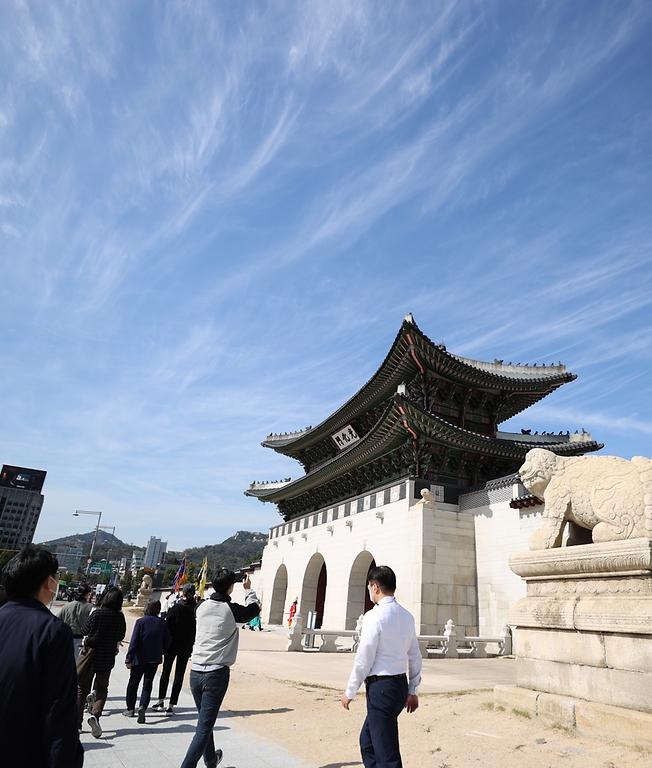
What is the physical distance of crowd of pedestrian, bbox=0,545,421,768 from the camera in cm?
195

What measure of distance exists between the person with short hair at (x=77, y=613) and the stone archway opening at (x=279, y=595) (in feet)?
75.6

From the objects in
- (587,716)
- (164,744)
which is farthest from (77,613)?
(587,716)

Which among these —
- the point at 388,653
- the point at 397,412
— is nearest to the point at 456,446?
the point at 397,412

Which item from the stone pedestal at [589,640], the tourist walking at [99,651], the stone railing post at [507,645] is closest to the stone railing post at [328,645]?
the stone railing post at [507,645]

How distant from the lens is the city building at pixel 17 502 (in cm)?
9694

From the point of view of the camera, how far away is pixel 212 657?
4.00m

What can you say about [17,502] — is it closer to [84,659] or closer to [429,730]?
[84,659]

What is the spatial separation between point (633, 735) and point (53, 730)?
457 cm

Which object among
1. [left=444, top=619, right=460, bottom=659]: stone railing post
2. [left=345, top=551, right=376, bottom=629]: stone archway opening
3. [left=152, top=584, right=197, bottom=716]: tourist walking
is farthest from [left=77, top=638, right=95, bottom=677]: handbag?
[left=345, top=551, right=376, bottom=629]: stone archway opening

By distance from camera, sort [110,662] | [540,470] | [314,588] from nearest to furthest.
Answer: [110,662]
[540,470]
[314,588]

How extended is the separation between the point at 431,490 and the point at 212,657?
1531 cm

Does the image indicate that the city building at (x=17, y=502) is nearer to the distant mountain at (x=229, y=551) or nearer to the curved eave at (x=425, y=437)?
the distant mountain at (x=229, y=551)

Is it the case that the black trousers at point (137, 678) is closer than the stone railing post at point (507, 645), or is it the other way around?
the black trousers at point (137, 678)

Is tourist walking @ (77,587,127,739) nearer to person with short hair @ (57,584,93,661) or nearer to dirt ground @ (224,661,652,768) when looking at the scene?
person with short hair @ (57,584,93,661)
